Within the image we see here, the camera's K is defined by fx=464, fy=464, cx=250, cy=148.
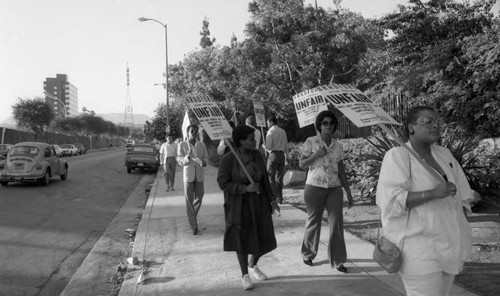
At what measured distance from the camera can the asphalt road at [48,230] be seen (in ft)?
18.9

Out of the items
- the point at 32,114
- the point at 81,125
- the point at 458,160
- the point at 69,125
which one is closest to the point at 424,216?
the point at 458,160

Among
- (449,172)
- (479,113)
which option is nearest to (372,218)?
(479,113)

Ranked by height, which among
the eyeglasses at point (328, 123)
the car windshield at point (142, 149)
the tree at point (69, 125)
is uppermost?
the tree at point (69, 125)

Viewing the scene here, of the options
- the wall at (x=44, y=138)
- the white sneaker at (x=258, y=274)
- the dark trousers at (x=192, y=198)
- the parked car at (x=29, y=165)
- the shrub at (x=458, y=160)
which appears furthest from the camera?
the wall at (x=44, y=138)

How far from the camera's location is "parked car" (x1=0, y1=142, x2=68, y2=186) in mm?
15219

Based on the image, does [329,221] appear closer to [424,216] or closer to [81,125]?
[424,216]

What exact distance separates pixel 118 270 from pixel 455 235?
4473 millimetres

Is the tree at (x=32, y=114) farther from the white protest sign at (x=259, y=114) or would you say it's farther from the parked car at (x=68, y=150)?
the white protest sign at (x=259, y=114)

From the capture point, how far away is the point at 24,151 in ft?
52.7

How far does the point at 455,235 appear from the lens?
2.72 metres

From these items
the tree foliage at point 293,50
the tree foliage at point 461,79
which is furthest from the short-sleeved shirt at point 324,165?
the tree foliage at point 293,50

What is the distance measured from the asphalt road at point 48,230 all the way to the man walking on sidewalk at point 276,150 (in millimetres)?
3416

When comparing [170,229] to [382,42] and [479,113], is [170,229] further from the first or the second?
[382,42]

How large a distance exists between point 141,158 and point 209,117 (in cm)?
1746
